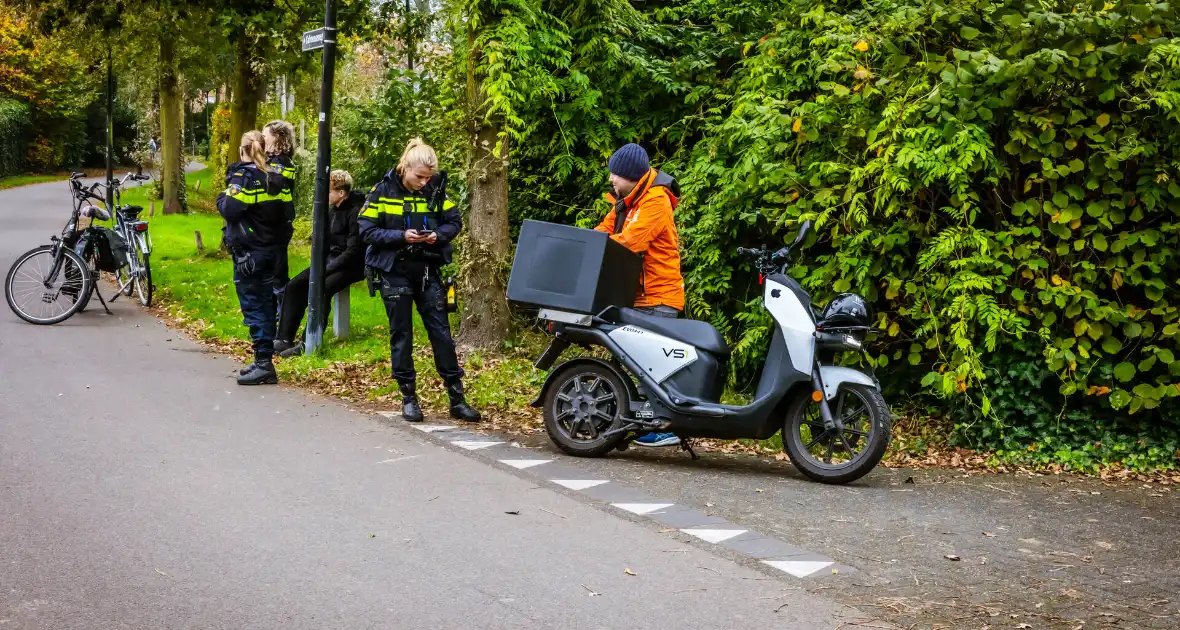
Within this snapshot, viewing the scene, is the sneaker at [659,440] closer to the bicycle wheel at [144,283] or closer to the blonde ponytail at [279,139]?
the blonde ponytail at [279,139]

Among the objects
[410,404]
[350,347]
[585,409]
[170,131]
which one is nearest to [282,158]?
[350,347]

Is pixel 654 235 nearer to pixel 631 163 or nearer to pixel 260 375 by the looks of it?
pixel 631 163

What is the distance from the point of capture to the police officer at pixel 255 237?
10.6 metres

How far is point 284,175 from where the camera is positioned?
35.4ft

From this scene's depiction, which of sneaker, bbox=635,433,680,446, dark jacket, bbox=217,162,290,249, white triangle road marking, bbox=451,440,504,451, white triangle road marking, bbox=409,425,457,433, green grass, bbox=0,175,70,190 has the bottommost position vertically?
green grass, bbox=0,175,70,190

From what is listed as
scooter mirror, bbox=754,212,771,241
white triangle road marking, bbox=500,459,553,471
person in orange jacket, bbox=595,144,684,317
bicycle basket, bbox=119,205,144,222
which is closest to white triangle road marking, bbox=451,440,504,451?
white triangle road marking, bbox=500,459,553,471

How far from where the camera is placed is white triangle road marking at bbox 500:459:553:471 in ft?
24.9

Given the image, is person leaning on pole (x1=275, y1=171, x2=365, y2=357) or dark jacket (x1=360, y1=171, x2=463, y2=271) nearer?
dark jacket (x1=360, y1=171, x2=463, y2=271)

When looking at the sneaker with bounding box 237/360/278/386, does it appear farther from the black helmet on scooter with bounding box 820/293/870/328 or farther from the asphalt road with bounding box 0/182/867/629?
the black helmet on scooter with bounding box 820/293/870/328

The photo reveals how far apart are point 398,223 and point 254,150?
231 centimetres

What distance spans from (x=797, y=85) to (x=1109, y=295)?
118 inches

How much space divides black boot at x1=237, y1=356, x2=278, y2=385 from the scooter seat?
→ 408cm

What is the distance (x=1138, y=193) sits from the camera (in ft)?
25.8

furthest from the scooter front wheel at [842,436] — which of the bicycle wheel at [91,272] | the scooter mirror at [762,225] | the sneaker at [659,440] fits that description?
the bicycle wheel at [91,272]
